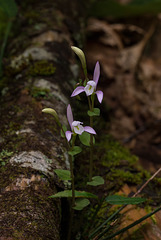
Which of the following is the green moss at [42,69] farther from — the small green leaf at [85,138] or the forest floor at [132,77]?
the forest floor at [132,77]

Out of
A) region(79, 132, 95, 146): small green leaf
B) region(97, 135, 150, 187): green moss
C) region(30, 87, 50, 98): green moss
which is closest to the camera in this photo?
region(79, 132, 95, 146): small green leaf

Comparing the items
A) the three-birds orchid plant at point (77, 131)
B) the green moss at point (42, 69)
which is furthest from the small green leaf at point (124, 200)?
the green moss at point (42, 69)

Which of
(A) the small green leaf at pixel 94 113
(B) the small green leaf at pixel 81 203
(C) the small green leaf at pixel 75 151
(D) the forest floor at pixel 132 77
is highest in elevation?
(A) the small green leaf at pixel 94 113

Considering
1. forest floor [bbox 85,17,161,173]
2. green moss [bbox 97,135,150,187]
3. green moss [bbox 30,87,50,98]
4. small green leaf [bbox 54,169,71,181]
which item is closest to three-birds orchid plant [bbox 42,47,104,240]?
small green leaf [bbox 54,169,71,181]

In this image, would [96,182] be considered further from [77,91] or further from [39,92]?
[39,92]

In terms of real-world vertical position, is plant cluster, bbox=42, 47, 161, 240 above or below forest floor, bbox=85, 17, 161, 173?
above

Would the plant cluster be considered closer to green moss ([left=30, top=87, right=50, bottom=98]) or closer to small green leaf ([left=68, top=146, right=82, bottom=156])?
small green leaf ([left=68, top=146, right=82, bottom=156])

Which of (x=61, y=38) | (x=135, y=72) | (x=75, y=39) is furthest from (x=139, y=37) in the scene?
(x=61, y=38)

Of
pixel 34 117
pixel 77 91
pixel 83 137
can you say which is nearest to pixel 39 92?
pixel 34 117
